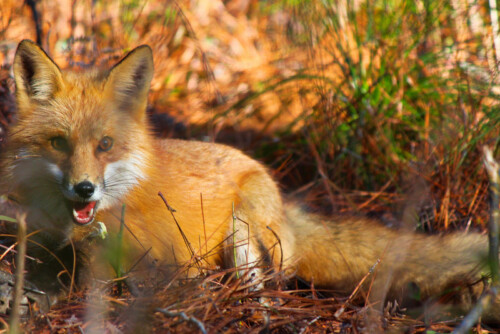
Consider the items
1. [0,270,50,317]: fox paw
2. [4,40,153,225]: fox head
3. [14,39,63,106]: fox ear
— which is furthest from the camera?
[14,39,63,106]: fox ear

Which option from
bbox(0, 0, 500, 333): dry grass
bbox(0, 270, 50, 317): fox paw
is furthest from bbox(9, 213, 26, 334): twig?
bbox(0, 270, 50, 317): fox paw

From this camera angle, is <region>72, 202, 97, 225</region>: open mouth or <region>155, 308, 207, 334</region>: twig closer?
<region>155, 308, 207, 334</region>: twig

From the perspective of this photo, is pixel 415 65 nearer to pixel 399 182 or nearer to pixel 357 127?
pixel 357 127

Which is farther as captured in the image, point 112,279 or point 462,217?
point 462,217

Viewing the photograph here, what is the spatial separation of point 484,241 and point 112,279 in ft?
7.46

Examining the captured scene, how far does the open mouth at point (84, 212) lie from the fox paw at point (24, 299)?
43cm

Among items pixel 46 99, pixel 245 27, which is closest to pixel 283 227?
pixel 46 99

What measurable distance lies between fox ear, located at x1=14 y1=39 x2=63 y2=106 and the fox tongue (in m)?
0.71

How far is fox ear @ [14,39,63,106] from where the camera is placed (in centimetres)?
274

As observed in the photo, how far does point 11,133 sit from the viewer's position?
9.23 feet

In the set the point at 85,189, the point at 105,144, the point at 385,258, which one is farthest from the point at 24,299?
the point at 385,258

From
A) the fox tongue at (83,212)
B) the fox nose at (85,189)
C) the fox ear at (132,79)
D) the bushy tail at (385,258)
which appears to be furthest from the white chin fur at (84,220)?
the bushy tail at (385,258)

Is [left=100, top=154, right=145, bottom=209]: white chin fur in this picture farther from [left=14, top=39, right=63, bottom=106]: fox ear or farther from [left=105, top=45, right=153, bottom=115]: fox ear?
[left=14, top=39, right=63, bottom=106]: fox ear

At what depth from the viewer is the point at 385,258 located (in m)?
3.04
